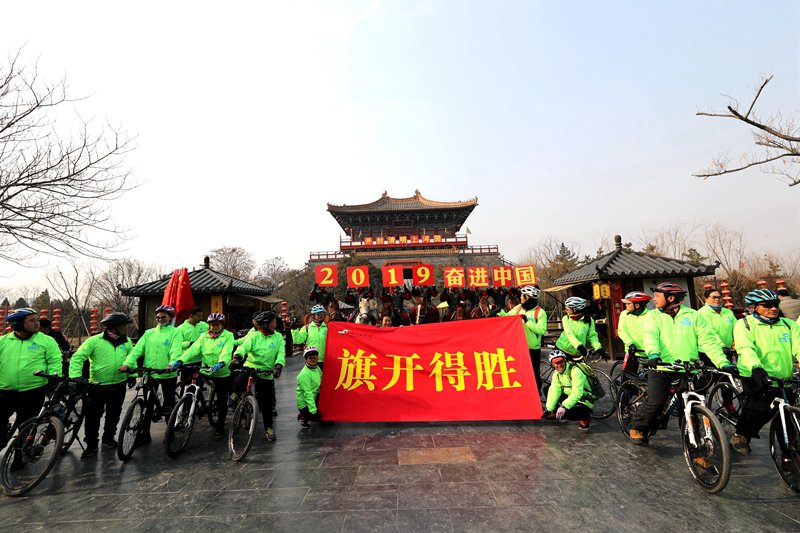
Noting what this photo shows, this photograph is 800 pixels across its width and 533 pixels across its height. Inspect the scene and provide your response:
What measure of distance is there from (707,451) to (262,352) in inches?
188

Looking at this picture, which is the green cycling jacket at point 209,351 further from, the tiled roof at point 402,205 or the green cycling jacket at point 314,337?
the tiled roof at point 402,205

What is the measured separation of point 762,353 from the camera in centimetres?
346

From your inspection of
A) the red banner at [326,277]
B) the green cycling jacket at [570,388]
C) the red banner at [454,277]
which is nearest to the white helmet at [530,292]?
the green cycling jacket at [570,388]

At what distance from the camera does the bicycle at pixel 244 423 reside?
407 centimetres

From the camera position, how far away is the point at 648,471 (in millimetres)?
3529

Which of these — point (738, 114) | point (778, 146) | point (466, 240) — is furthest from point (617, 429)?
point (466, 240)

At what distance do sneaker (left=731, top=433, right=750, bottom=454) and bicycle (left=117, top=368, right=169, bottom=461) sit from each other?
21.6ft

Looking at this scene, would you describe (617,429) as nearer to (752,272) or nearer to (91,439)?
(91,439)

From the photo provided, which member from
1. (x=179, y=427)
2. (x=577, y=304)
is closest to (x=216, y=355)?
(x=179, y=427)

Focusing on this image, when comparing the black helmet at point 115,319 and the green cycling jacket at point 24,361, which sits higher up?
the black helmet at point 115,319

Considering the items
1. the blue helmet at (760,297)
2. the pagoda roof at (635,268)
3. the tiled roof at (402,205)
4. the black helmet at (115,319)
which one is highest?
the tiled roof at (402,205)

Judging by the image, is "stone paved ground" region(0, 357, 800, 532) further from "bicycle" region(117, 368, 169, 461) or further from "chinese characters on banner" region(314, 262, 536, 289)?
"chinese characters on banner" region(314, 262, 536, 289)

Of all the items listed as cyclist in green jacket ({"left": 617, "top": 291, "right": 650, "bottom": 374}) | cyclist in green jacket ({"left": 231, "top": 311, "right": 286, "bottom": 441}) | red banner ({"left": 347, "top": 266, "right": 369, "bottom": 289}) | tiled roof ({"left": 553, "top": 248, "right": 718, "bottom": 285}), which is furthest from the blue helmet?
red banner ({"left": 347, "top": 266, "right": 369, "bottom": 289})

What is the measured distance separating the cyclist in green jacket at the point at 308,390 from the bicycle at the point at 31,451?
253 cm
